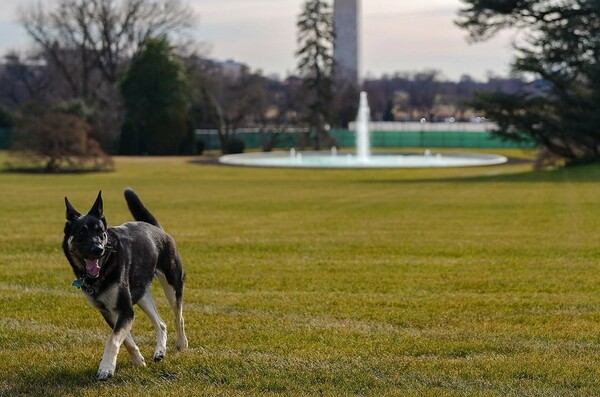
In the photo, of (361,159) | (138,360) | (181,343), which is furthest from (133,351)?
(361,159)

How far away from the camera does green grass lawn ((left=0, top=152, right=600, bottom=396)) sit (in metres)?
6.83

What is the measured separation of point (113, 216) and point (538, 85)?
33.2 metres

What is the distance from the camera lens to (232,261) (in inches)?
531

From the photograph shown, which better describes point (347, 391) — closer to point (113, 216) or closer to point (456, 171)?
point (113, 216)

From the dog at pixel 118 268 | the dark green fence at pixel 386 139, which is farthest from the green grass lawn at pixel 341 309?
the dark green fence at pixel 386 139

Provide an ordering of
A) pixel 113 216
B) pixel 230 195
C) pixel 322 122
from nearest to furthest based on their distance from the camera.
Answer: pixel 113 216
pixel 230 195
pixel 322 122

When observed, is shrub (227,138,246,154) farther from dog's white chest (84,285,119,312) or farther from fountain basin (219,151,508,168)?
dog's white chest (84,285,119,312)

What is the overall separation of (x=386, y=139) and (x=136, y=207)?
86.0 m

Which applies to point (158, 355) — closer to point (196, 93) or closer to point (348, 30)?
point (196, 93)

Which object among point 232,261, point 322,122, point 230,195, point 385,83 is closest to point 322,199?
point 230,195

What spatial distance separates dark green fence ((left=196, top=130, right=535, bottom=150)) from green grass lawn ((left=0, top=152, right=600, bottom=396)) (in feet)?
203

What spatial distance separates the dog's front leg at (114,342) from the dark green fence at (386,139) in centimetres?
7533

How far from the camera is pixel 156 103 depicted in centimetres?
7450

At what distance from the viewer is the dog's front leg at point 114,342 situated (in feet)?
21.6
